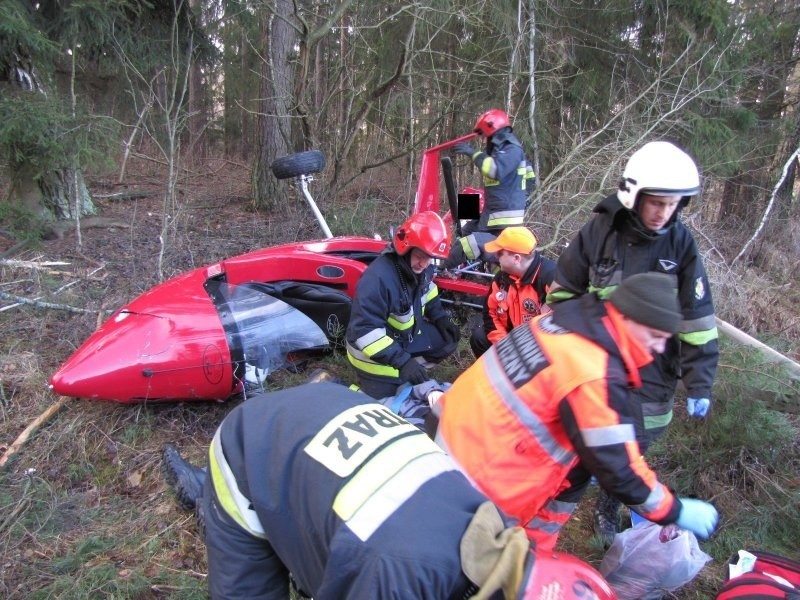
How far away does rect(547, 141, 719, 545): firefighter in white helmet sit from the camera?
7.82ft

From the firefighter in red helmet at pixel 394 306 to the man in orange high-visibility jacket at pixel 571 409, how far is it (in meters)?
1.54

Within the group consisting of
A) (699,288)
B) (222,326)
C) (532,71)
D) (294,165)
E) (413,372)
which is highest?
(532,71)

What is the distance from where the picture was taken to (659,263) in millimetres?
2492

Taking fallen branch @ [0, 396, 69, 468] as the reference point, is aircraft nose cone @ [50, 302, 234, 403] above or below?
above

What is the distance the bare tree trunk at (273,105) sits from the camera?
7605mm

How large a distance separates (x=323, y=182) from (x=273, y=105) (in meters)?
1.33

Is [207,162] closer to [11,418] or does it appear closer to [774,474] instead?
[11,418]

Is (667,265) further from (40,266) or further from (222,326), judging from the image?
(40,266)

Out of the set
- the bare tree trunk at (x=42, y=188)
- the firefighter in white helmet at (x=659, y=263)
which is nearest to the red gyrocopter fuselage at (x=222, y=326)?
the firefighter in white helmet at (x=659, y=263)

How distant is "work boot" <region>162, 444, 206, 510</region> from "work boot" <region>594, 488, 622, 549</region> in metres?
2.08

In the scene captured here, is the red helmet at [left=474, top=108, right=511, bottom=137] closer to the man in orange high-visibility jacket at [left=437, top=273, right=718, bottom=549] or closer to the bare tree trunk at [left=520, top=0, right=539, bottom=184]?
the bare tree trunk at [left=520, top=0, right=539, bottom=184]

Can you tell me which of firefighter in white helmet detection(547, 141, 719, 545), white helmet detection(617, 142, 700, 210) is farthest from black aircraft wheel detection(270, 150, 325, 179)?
white helmet detection(617, 142, 700, 210)

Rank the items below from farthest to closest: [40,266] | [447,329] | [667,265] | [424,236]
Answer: [40,266] → [447,329] → [424,236] → [667,265]

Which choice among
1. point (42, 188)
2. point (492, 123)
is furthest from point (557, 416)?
point (42, 188)
